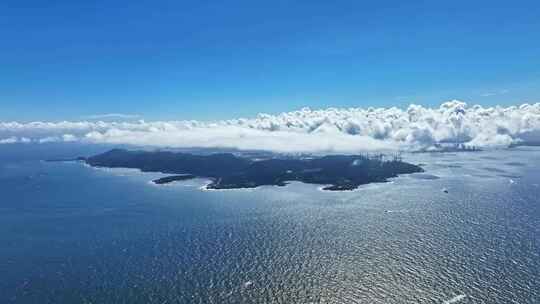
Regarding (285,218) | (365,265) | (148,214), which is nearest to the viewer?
(365,265)

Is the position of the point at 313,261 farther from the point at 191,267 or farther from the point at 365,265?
the point at 191,267

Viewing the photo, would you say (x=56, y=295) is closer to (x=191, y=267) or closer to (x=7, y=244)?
(x=191, y=267)

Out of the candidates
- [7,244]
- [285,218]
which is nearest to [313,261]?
[285,218]

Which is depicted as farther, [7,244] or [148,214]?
[148,214]

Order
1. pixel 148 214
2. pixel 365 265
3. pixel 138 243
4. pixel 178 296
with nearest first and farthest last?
pixel 178 296
pixel 365 265
pixel 138 243
pixel 148 214

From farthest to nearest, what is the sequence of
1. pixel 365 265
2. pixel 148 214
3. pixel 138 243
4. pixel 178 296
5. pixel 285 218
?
pixel 148 214 < pixel 285 218 < pixel 138 243 < pixel 365 265 < pixel 178 296

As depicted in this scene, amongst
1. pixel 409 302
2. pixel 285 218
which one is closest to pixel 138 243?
pixel 285 218

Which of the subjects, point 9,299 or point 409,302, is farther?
point 9,299

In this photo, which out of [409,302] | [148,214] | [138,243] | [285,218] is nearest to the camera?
[409,302]
